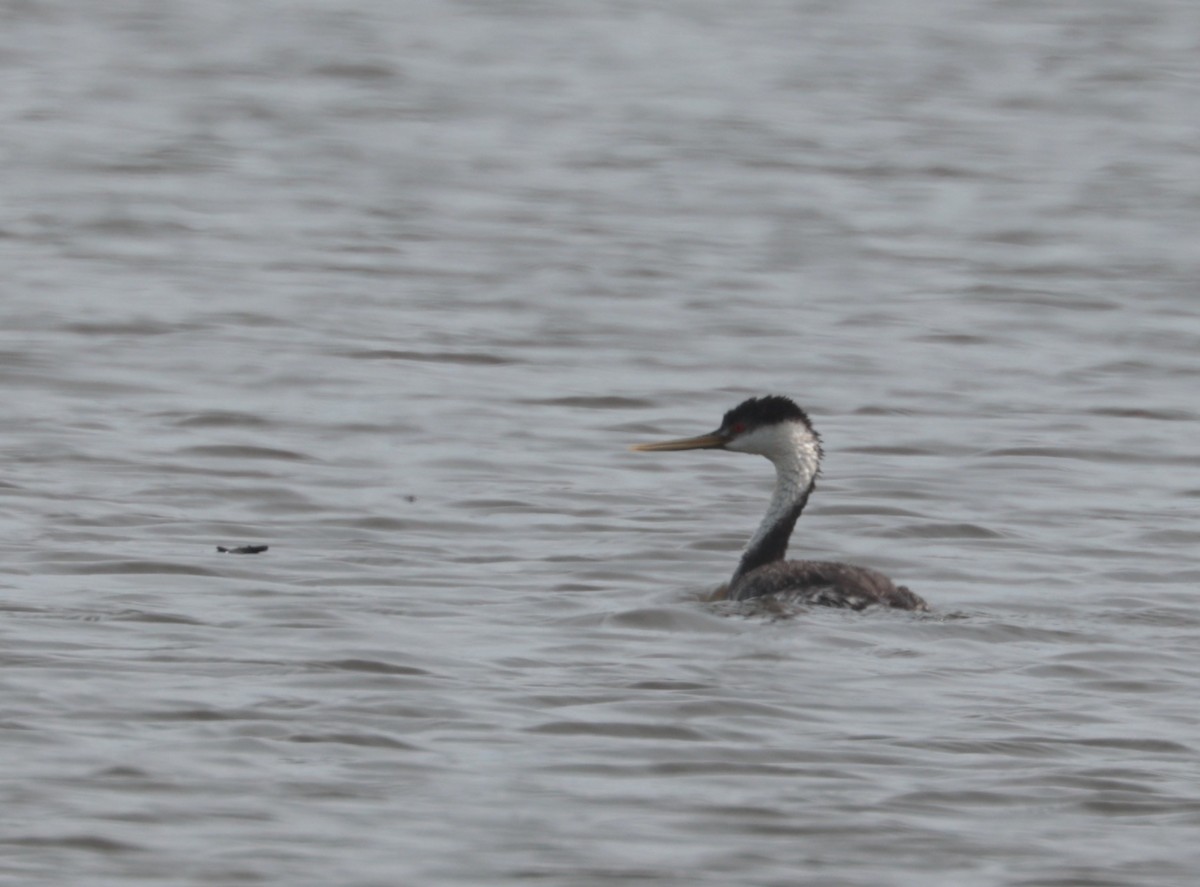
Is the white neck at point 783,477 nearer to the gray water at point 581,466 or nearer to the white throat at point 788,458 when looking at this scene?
the white throat at point 788,458

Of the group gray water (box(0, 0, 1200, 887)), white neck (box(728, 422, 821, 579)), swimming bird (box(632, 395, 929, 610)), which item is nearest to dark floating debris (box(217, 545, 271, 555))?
gray water (box(0, 0, 1200, 887))

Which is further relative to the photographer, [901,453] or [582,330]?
[582,330]

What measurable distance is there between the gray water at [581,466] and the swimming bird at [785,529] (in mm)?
145

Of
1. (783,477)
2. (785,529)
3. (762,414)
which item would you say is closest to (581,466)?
(762,414)

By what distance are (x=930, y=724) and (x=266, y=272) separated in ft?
36.4

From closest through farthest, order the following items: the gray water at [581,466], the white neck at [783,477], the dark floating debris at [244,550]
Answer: the gray water at [581,466], the dark floating debris at [244,550], the white neck at [783,477]

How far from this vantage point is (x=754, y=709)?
9.98 metres

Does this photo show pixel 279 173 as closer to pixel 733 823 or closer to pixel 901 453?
pixel 901 453

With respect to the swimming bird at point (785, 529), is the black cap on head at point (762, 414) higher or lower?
higher

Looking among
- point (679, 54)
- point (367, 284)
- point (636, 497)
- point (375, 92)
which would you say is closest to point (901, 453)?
point (636, 497)

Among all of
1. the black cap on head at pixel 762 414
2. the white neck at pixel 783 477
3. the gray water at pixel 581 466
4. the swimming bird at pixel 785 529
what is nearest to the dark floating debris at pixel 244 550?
the gray water at pixel 581 466

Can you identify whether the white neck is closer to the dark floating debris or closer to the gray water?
the gray water

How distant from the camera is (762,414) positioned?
1302 cm

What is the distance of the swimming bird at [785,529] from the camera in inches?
456
